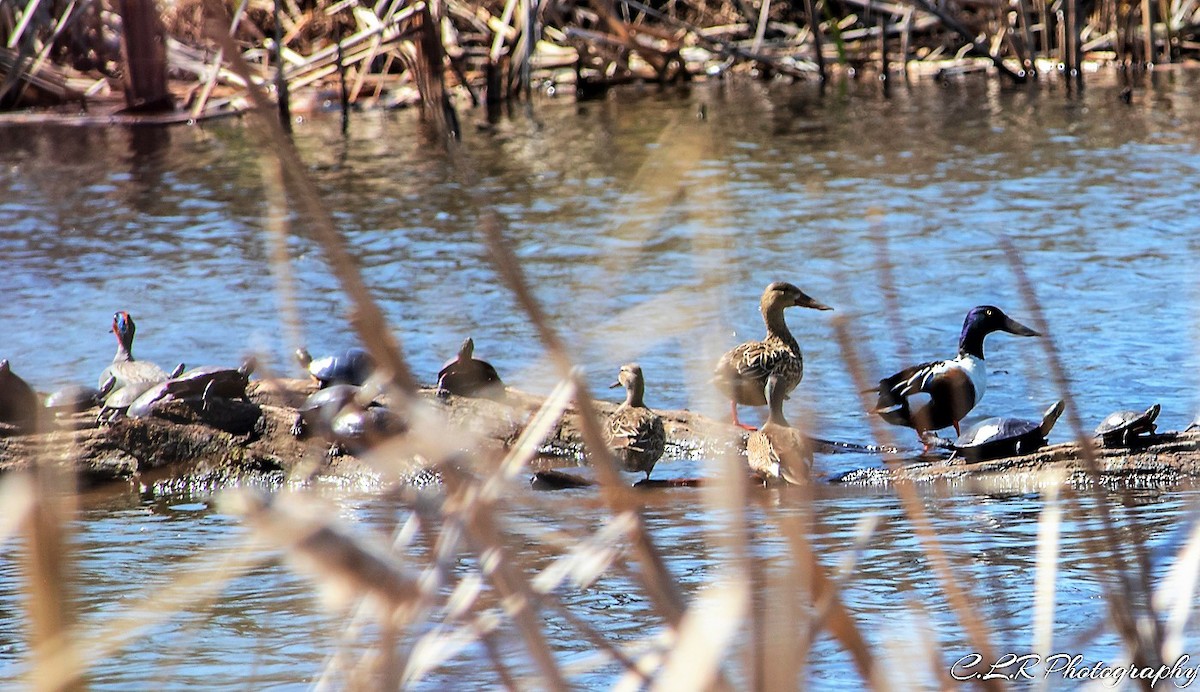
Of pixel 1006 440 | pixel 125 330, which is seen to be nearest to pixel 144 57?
pixel 125 330

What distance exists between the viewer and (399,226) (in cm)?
1184

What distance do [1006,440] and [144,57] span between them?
14414 millimetres

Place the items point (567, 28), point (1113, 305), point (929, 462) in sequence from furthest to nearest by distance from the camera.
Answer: point (567, 28) → point (1113, 305) → point (929, 462)

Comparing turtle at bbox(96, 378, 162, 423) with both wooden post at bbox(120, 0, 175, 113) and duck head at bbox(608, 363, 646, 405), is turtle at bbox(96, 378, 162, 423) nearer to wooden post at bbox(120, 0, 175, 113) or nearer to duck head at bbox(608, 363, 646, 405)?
duck head at bbox(608, 363, 646, 405)

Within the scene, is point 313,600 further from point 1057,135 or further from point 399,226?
point 1057,135

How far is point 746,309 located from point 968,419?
8.10ft

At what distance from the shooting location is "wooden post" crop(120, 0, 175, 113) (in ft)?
57.1

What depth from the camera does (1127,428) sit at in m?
5.43

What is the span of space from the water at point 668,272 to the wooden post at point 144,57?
0.69 metres

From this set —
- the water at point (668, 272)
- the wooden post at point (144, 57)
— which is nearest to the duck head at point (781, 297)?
the water at point (668, 272)

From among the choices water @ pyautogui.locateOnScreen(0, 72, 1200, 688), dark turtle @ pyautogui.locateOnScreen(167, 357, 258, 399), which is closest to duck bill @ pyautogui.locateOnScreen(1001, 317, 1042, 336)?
water @ pyautogui.locateOnScreen(0, 72, 1200, 688)

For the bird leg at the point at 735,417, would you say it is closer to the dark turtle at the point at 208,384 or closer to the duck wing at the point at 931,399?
the duck wing at the point at 931,399

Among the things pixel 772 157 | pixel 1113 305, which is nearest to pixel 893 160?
pixel 772 157

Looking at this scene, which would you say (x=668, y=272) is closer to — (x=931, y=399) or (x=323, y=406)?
(x=931, y=399)
